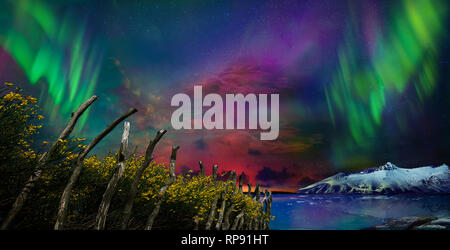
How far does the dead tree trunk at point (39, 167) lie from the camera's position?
13.9 feet

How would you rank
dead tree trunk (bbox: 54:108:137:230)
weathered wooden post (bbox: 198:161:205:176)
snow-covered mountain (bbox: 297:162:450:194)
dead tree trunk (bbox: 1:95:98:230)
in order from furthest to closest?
snow-covered mountain (bbox: 297:162:450:194) → weathered wooden post (bbox: 198:161:205:176) → dead tree trunk (bbox: 54:108:137:230) → dead tree trunk (bbox: 1:95:98:230)

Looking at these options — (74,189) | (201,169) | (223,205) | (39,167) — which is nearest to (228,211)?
(223,205)

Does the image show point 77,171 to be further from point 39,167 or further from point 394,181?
point 394,181

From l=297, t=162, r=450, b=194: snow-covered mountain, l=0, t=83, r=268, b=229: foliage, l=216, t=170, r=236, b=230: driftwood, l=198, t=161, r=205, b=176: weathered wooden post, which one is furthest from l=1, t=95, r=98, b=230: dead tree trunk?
l=297, t=162, r=450, b=194: snow-covered mountain

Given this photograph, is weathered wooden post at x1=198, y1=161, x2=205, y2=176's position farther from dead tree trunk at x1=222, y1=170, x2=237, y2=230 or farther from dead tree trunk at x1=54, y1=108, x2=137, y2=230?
dead tree trunk at x1=54, y1=108, x2=137, y2=230

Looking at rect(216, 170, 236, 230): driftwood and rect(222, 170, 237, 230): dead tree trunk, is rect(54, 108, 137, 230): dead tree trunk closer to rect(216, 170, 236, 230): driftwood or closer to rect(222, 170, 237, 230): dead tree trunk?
rect(216, 170, 236, 230): driftwood

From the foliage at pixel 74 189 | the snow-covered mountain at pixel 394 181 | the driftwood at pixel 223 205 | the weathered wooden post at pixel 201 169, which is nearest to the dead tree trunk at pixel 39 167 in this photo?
the foliage at pixel 74 189

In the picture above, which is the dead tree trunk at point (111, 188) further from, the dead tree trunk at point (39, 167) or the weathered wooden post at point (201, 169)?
the weathered wooden post at point (201, 169)

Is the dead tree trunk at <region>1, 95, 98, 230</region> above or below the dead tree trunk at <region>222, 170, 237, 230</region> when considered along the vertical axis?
above

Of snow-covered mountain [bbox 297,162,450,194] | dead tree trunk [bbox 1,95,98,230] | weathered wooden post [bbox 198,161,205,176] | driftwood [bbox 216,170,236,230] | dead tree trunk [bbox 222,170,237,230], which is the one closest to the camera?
dead tree trunk [bbox 1,95,98,230]

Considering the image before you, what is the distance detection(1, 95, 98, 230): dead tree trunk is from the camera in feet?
13.9

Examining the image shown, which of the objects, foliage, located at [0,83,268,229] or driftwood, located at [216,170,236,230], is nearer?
foliage, located at [0,83,268,229]

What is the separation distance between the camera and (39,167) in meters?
4.54

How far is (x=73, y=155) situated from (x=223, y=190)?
560 centimetres
